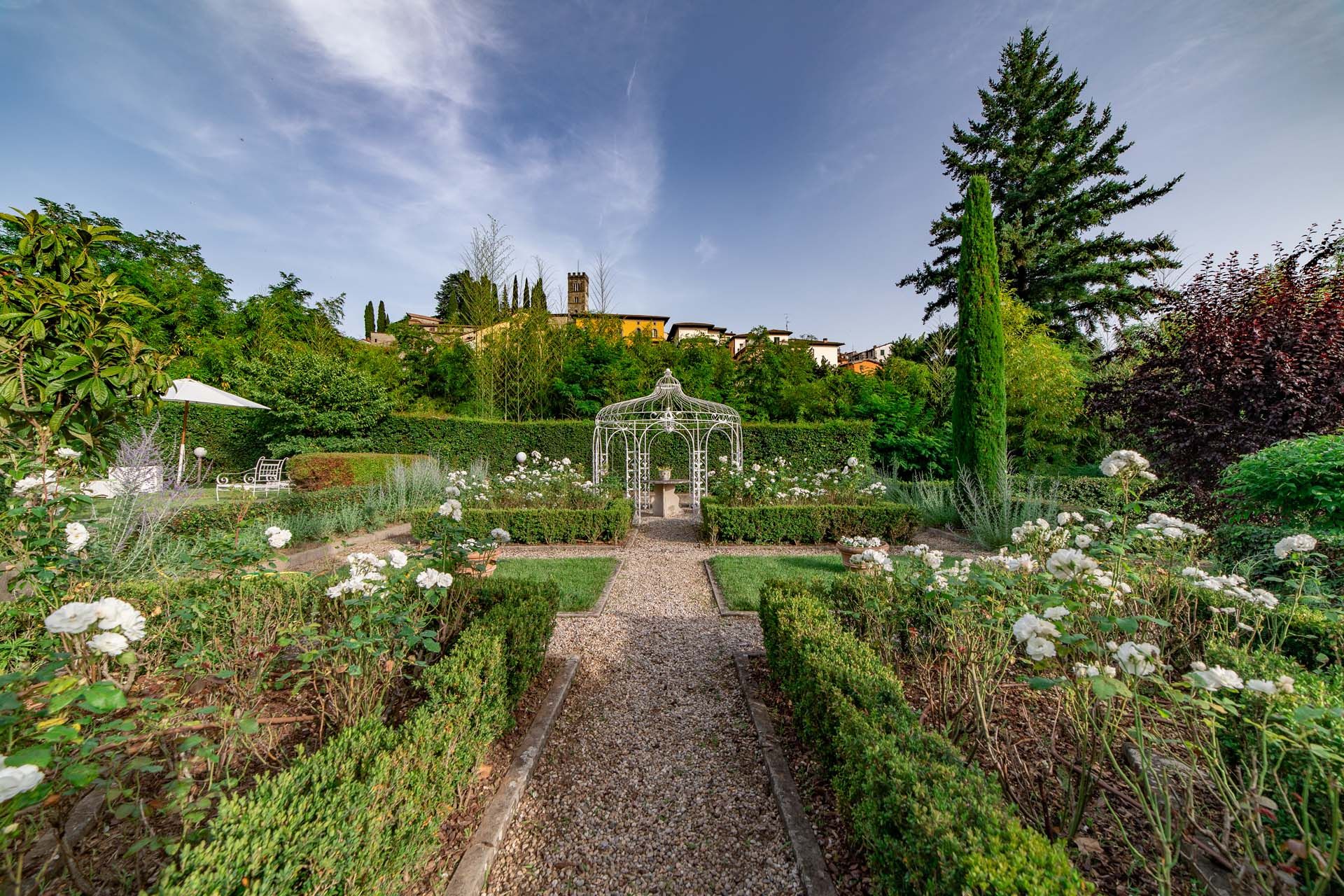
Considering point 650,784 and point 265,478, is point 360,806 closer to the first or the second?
point 650,784

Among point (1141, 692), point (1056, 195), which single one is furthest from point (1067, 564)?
point (1056, 195)

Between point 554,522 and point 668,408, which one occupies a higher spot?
point 668,408

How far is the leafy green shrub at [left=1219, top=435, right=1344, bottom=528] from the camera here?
11.1 feet

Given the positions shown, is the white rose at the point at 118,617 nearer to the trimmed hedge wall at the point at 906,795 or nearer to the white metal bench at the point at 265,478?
the trimmed hedge wall at the point at 906,795

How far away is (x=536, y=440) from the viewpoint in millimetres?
11594

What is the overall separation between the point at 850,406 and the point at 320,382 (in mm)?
14521

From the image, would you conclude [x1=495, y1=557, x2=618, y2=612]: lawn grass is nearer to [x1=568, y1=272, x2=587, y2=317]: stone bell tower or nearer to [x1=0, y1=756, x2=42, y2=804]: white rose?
[x1=0, y1=756, x2=42, y2=804]: white rose

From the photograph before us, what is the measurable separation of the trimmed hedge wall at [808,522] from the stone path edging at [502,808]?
14.7ft

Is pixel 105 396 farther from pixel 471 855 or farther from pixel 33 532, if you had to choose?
pixel 471 855

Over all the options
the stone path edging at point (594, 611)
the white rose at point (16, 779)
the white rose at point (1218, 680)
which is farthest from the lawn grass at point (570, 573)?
the white rose at point (1218, 680)

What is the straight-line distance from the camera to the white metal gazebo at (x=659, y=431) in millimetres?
9062

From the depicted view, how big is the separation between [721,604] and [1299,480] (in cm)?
458

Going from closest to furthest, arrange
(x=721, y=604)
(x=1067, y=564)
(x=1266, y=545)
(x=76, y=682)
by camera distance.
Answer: (x=76, y=682), (x=1067, y=564), (x=1266, y=545), (x=721, y=604)

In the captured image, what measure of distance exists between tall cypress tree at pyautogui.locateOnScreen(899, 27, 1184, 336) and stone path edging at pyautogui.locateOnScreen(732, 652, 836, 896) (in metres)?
17.8
